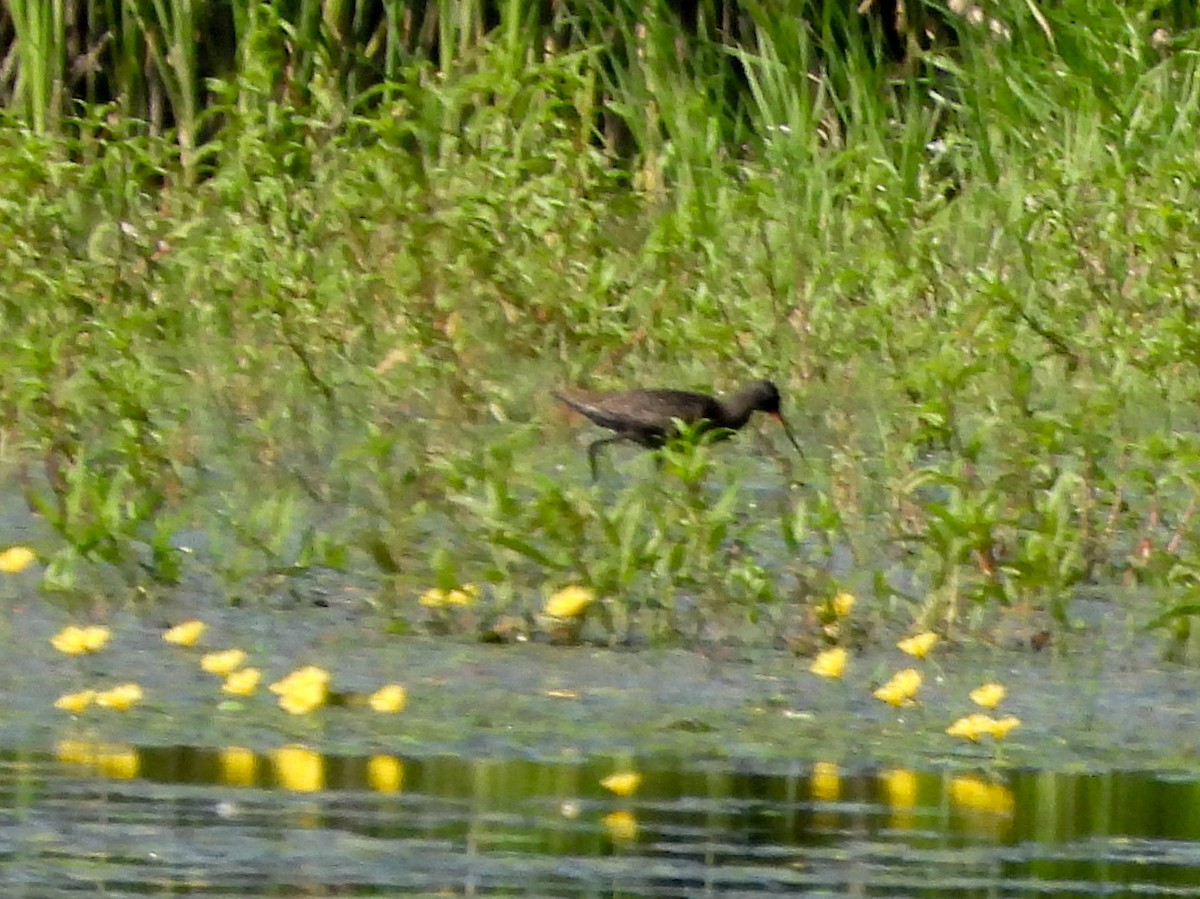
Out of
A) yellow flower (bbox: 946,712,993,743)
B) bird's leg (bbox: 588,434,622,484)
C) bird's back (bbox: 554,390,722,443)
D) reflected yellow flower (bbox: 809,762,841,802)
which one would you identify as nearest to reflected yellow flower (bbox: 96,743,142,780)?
reflected yellow flower (bbox: 809,762,841,802)

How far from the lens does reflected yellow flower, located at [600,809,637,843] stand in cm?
394

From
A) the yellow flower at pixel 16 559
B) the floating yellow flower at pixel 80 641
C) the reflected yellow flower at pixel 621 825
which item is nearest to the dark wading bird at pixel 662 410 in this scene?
the yellow flower at pixel 16 559

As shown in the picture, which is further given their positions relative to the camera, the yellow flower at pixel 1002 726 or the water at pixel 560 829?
the yellow flower at pixel 1002 726

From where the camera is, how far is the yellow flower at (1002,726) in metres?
4.52

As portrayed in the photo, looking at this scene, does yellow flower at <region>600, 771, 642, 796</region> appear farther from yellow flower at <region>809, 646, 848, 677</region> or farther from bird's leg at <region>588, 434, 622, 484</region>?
bird's leg at <region>588, 434, 622, 484</region>

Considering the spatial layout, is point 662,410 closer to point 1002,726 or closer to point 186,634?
point 186,634

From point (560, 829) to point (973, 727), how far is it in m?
0.81

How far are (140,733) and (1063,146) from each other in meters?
4.85

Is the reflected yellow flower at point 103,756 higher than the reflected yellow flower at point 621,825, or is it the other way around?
the reflected yellow flower at point 621,825

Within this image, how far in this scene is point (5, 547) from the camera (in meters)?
6.19

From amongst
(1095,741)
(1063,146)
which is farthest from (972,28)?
(1095,741)

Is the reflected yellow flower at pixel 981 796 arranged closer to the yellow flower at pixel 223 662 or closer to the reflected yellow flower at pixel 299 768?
the reflected yellow flower at pixel 299 768

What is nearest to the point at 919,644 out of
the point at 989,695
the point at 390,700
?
the point at 989,695

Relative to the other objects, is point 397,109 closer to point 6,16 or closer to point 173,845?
point 6,16
